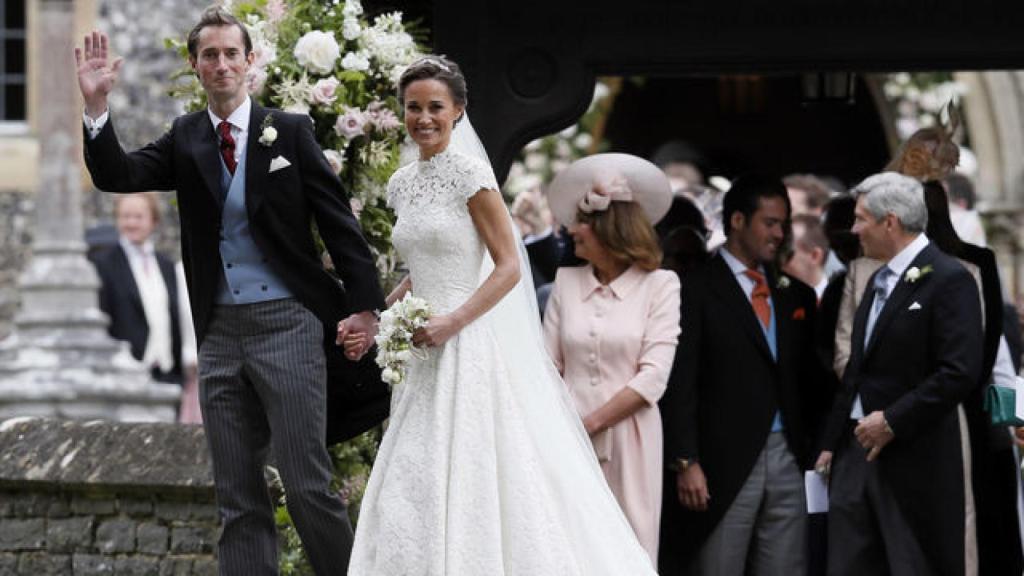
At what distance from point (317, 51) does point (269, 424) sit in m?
2.01

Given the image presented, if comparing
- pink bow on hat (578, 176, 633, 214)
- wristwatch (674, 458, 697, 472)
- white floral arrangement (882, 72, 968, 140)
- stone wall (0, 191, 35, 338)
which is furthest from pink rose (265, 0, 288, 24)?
stone wall (0, 191, 35, 338)

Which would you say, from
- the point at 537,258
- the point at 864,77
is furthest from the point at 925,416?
the point at 864,77

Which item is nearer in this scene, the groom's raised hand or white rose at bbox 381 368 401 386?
the groom's raised hand

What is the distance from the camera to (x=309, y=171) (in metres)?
9.85

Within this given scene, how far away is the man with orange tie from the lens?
454 inches

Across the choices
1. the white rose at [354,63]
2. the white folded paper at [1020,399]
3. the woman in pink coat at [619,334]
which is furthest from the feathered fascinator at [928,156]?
the white folded paper at [1020,399]

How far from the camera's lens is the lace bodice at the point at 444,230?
9.89 metres

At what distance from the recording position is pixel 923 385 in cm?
1120

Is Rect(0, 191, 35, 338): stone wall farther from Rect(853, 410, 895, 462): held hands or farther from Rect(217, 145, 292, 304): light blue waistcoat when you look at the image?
Rect(217, 145, 292, 304): light blue waistcoat

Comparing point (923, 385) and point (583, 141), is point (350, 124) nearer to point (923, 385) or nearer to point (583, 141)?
point (923, 385)

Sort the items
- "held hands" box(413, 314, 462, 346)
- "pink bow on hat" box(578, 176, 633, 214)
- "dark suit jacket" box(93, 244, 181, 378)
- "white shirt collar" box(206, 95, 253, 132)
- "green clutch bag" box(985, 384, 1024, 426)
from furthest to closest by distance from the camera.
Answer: "dark suit jacket" box(93, 244, 181, 378) → "pink bow on hat" box(578, 176, 633, 214) → "green clutch bag" box(985, 384, 1024, 426) → "white shirt collar" box(206, 95, 253, 132) → "held hands" box(413, 314, 462, 346)

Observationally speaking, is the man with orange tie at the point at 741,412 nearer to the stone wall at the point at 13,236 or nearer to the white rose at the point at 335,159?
the white rose at the point at 335,159

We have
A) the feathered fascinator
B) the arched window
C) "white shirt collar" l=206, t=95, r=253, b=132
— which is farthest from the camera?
the arched window

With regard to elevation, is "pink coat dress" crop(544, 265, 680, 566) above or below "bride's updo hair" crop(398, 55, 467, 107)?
below
